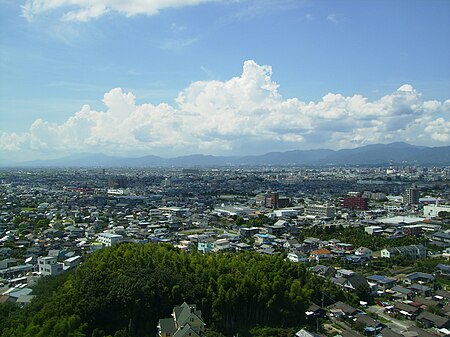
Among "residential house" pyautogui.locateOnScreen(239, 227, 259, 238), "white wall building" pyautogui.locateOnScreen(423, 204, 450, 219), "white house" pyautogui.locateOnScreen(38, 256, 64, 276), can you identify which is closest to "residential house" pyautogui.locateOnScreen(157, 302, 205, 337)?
"white house" pyautogui.locateOnScreen(38, 256, 64, 276)

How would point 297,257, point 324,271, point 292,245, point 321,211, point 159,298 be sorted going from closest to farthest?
point 159,298
point 324,271
point 297,257
point 292,245
point 321,211

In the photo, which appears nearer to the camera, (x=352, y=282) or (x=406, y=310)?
(x=406, y=310)

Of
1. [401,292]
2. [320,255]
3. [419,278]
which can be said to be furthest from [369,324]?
[320,255]

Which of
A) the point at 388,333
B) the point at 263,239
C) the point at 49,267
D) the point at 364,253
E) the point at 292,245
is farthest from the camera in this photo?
the point at 263,239

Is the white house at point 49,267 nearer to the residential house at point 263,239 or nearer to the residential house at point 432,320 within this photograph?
the residential house at point 263,239

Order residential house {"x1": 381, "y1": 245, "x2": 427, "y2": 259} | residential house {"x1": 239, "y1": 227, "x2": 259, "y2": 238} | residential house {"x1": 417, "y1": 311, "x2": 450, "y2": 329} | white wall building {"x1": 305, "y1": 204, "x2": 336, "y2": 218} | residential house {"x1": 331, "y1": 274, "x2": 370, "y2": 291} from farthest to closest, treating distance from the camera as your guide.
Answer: white wall building {"x1": 305, "y1": 204, "x2": 336, "y2": 218}, residential house {"x1": 239, "y1": 227, "x2": 259, "y2": 238}, residential house {"x1": 381, "y1": 245, "x2": 427, "y2": 259}, residential house {"x1": 331, "y1": 274, "x2": 370, "y2": 291}, residential house {"x1": 417, "y1": 311, "x2": 450, "y2": 329}

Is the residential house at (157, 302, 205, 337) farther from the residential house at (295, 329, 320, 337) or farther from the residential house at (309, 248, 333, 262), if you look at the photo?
the residential house at (309, 248, 333, 262)

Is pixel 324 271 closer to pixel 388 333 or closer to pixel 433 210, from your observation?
pixel 388 333

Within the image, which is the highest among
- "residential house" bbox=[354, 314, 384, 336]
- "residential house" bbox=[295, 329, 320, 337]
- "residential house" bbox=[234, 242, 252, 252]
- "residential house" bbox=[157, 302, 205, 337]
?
"residential house" bbox=[157, 302, 205, 337]

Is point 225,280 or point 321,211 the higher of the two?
point 225,280
